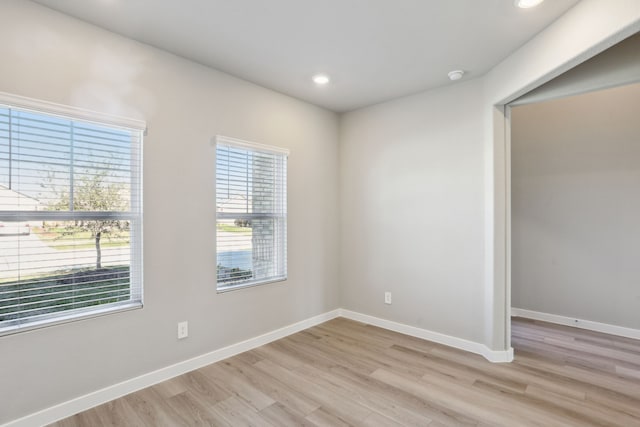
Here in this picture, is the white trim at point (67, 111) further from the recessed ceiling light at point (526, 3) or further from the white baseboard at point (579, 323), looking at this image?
the white baseboard at point (579, 323)

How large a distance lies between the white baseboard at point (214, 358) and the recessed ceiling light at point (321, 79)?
2.51m

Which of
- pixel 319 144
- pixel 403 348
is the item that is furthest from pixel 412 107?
pixel 403 348

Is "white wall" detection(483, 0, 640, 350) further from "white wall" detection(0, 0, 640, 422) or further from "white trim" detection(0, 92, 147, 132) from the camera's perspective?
"white trim" detection(0, 92, 147, 132)

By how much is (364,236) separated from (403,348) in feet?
4.33

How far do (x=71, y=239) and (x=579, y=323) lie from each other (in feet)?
16.2

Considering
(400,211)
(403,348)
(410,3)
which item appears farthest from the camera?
(400,211)

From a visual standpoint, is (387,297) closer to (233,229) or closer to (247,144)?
(233,229)

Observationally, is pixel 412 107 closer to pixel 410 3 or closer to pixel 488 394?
pixel 410 3

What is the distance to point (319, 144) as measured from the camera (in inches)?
152

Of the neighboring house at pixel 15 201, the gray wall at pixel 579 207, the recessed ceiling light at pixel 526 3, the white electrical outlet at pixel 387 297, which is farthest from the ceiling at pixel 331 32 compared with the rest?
the white electrical outlet at pixel 387 297

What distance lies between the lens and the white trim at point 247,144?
284cm

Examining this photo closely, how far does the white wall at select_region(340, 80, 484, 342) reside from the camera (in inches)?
122

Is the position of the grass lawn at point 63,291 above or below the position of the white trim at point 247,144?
below

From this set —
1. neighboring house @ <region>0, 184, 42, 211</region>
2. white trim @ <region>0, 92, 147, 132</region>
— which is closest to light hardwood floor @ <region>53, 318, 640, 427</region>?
neighboring house @ <region>0, 184, 42, 211</region>
